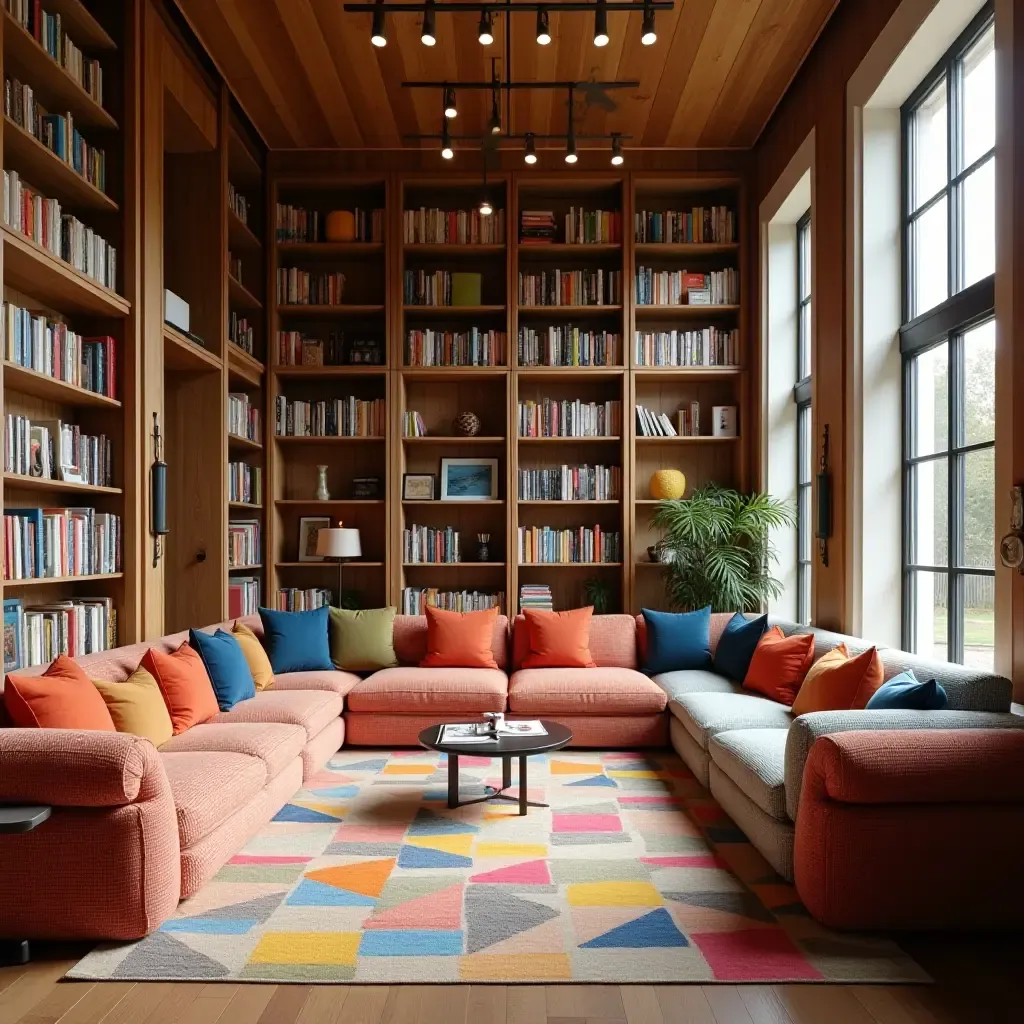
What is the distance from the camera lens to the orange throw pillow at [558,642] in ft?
18.2

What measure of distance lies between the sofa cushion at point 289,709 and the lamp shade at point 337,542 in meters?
1.46

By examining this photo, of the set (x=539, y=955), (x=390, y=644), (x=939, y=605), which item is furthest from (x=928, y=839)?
(x=390, y=644)

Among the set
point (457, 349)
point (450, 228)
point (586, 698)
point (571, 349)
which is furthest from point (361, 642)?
point (450, 228)

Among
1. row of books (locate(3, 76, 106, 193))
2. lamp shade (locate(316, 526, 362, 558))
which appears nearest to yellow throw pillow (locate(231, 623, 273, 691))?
lamp shade (locate(316, 526, 362, 558))

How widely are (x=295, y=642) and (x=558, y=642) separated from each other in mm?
1578

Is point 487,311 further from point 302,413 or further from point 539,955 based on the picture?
point 539,955

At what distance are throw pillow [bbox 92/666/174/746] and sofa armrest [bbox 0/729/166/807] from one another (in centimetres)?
63

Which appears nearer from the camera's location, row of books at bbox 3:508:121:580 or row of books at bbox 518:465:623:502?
row of books at bbox 3:508:121:580

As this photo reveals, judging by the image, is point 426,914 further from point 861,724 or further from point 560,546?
point 560,546

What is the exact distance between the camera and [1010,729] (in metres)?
2.80

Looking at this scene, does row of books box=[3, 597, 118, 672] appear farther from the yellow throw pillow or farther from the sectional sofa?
the yellow throw pillow

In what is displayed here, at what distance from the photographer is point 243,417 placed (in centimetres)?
620

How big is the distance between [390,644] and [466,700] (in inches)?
33.6

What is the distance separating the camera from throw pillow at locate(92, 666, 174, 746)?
3.34 m
